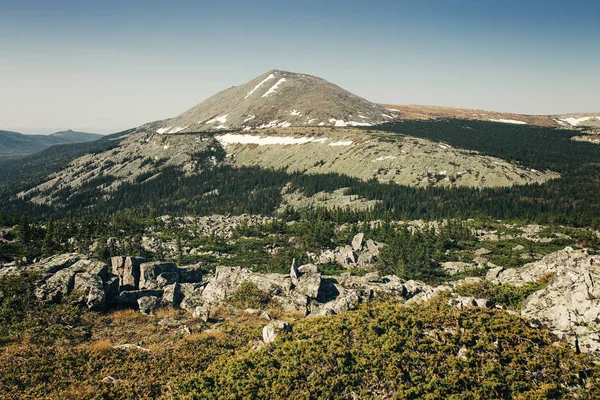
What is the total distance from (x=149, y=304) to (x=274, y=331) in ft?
48.0

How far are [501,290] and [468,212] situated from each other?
7936 centimetres

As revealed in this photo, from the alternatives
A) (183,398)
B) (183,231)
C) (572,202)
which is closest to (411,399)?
(183,398)

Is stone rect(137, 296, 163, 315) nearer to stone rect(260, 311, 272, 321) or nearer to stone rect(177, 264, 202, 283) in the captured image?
stone rect(177, 264, 202, 283)

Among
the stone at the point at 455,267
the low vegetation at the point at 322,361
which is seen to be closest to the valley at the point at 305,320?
the low vegetation at the point at 322,361

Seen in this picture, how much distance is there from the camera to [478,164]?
141750 millimetres

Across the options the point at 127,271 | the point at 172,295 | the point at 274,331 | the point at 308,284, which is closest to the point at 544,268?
the point at 308,284

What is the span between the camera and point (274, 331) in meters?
24.8

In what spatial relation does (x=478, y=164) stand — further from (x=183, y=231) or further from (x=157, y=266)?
(x=157, y=266)

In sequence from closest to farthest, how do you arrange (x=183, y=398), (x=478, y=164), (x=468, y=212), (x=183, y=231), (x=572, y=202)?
(x=183, y=398) → (x=183, y=231) → (x=468, y=212) → (x=572, y=202) → (x=478, y=164)

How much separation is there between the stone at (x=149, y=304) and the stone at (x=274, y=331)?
13.2 metres

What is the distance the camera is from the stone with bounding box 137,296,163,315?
32.0 meters

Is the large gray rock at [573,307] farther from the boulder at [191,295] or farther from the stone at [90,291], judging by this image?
the stone at [90,291]

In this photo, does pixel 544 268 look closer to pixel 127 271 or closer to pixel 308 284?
pixel 308 284

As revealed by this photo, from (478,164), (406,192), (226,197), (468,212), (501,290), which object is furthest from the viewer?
(226,197)
